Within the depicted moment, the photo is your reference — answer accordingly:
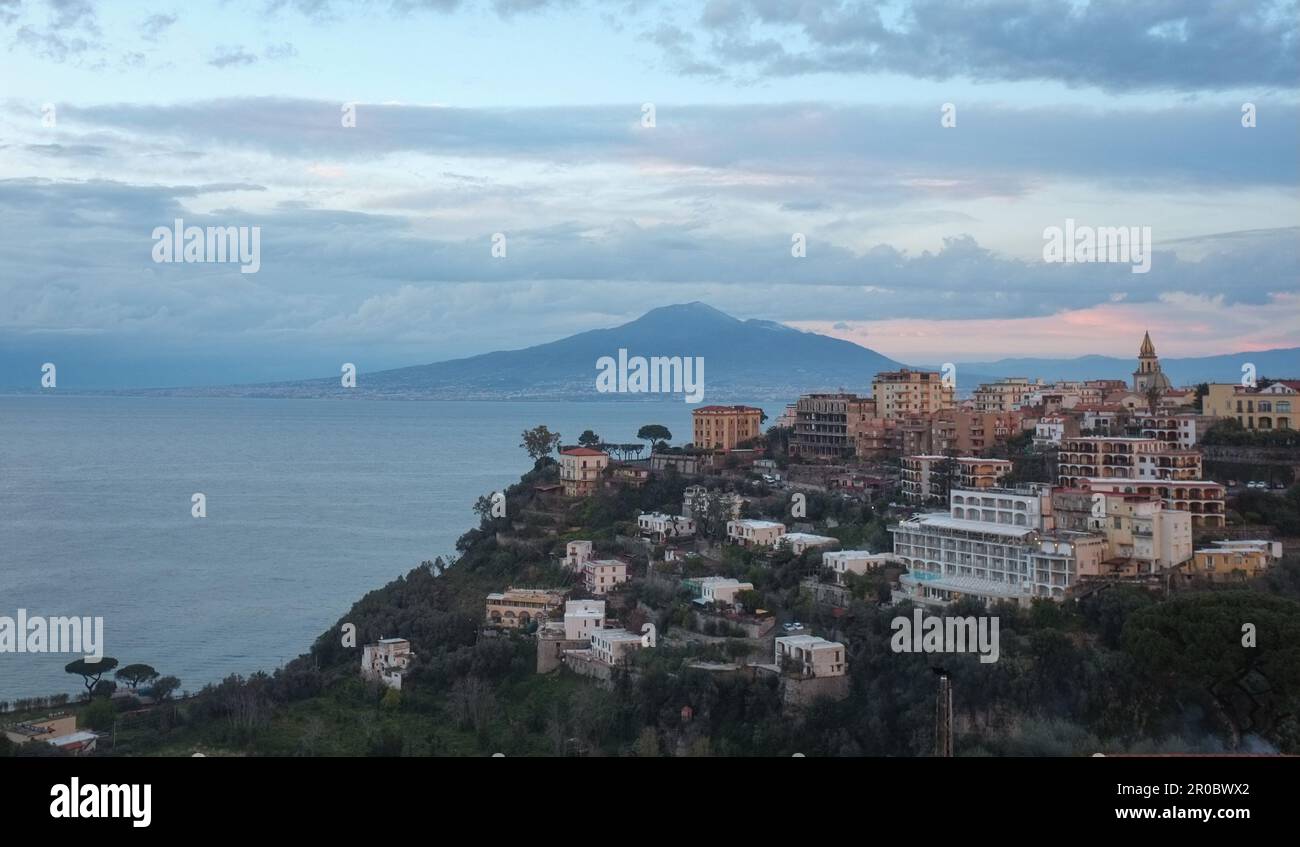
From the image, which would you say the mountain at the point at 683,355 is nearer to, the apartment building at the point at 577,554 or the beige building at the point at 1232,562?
the apartment building at the point at 577,554

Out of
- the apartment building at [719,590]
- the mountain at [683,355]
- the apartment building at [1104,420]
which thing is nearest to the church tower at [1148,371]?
the apartment building at [1104,420]

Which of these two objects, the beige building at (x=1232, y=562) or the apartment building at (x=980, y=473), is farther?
the apartment building at (x=980, y=473)

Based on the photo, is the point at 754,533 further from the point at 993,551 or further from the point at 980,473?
the point at 993,551

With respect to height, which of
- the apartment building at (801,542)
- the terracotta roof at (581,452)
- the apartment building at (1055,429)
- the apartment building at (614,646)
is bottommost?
the apartment building at (614,646)
